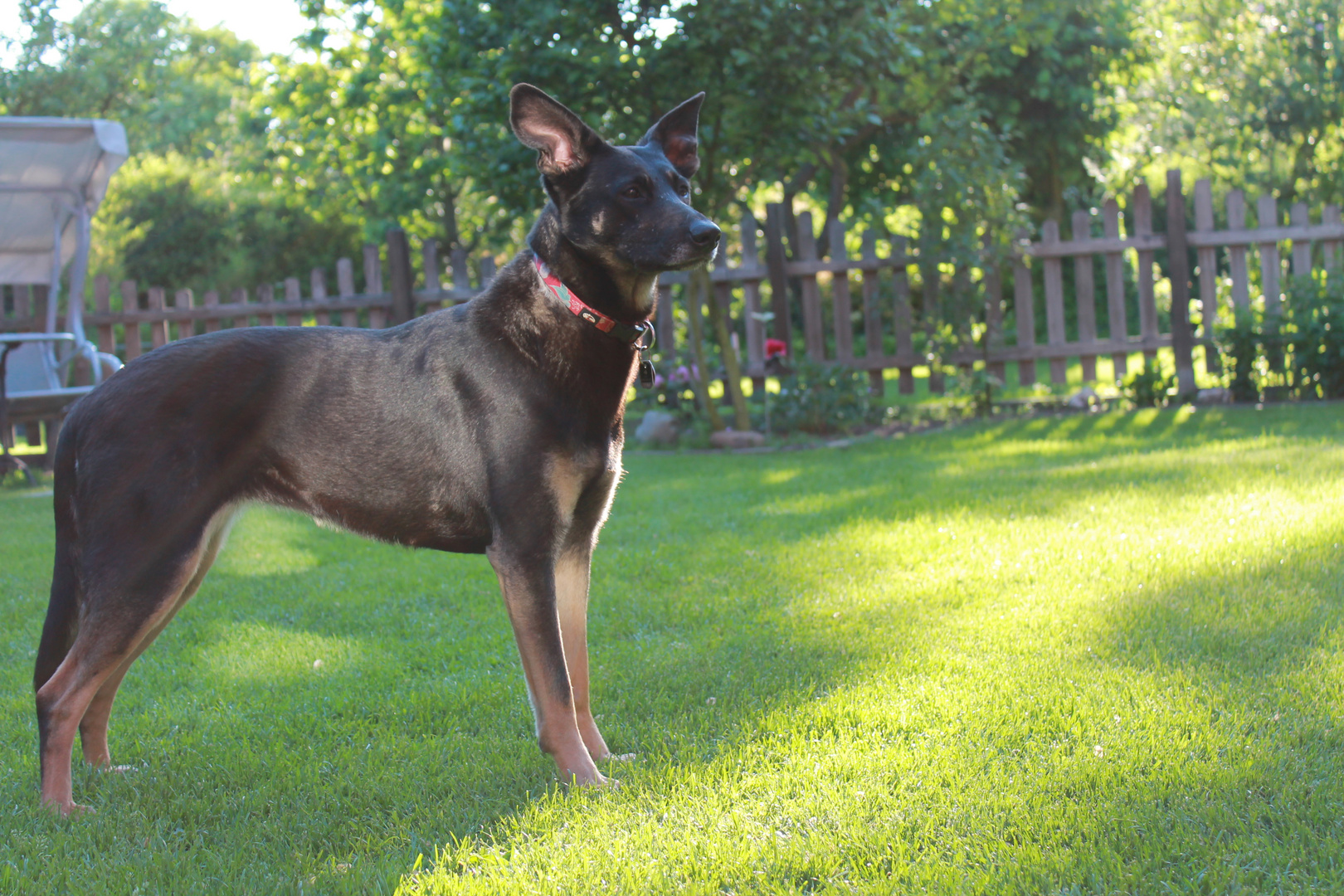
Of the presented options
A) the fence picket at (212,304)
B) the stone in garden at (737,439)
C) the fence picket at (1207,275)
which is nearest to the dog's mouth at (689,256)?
the stone in garden at (737,439)

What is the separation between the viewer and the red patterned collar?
9.11 feet

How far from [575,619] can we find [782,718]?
652 millimetres

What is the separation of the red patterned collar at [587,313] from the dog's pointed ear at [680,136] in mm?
575

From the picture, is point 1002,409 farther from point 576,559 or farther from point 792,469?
point 576,559

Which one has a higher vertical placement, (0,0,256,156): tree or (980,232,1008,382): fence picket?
(0,0,256,156): tree

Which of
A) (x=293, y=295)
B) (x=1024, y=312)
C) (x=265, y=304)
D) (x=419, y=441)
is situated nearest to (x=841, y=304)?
(x=1024, y=312)

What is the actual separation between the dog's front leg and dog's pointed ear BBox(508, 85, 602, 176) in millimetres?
1060

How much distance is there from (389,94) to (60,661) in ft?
48.1

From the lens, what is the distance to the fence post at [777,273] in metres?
10.1

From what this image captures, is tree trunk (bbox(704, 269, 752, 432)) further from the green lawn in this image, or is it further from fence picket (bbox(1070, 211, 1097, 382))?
the green lawn

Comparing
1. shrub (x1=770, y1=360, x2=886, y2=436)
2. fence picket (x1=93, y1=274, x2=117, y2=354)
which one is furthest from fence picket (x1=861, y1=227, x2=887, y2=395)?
fence picket (x1=93, y1=274, x2=117, y2=354)

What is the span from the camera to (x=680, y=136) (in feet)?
10.6

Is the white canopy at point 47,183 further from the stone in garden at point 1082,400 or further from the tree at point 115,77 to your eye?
the stone in garden at point 1082,400

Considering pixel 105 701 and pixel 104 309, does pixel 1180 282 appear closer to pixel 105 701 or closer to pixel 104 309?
pixel 105 701
